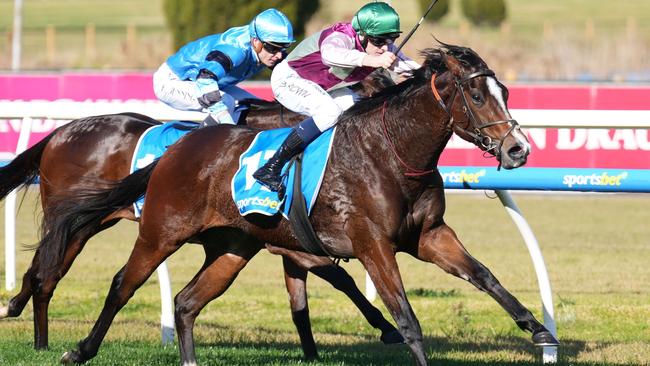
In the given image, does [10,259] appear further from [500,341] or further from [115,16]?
[115,16]

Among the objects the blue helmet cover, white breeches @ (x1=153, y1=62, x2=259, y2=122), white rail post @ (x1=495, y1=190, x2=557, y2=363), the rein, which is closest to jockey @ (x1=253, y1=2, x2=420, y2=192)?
the blue helmet cover

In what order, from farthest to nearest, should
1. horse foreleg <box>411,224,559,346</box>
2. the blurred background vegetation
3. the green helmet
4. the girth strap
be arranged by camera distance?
the blurred background vegetation → the green helmet → the girth strap → horse foreleg <box>411,224,559,346</box>

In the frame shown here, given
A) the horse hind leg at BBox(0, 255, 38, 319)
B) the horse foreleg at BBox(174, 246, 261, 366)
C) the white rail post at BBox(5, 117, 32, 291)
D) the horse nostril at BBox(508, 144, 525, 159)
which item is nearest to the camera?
the horse nostril at BBox(508, 144, 525, 159)

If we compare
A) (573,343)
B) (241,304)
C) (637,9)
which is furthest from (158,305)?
(637,9)

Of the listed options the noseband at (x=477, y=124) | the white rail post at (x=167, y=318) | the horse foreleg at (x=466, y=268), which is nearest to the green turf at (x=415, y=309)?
the white rail post at (x=167, y=318)

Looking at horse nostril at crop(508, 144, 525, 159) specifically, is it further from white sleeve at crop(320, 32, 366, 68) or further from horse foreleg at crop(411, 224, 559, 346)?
white sleeve at crop(320, 32, 366, 68)

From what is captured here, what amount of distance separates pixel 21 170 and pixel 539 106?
8768mm

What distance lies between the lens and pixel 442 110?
493 cm

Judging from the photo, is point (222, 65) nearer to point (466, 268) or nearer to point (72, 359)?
point (72, 359)

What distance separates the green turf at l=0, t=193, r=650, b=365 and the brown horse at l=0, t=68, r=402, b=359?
0.63 ft

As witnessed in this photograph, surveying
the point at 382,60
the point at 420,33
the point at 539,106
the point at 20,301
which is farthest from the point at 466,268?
the point at 420,33

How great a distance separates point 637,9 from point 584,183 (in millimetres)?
43711

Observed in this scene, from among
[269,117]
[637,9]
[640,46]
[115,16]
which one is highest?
[269,117]

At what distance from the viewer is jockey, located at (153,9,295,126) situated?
20.0 ft
